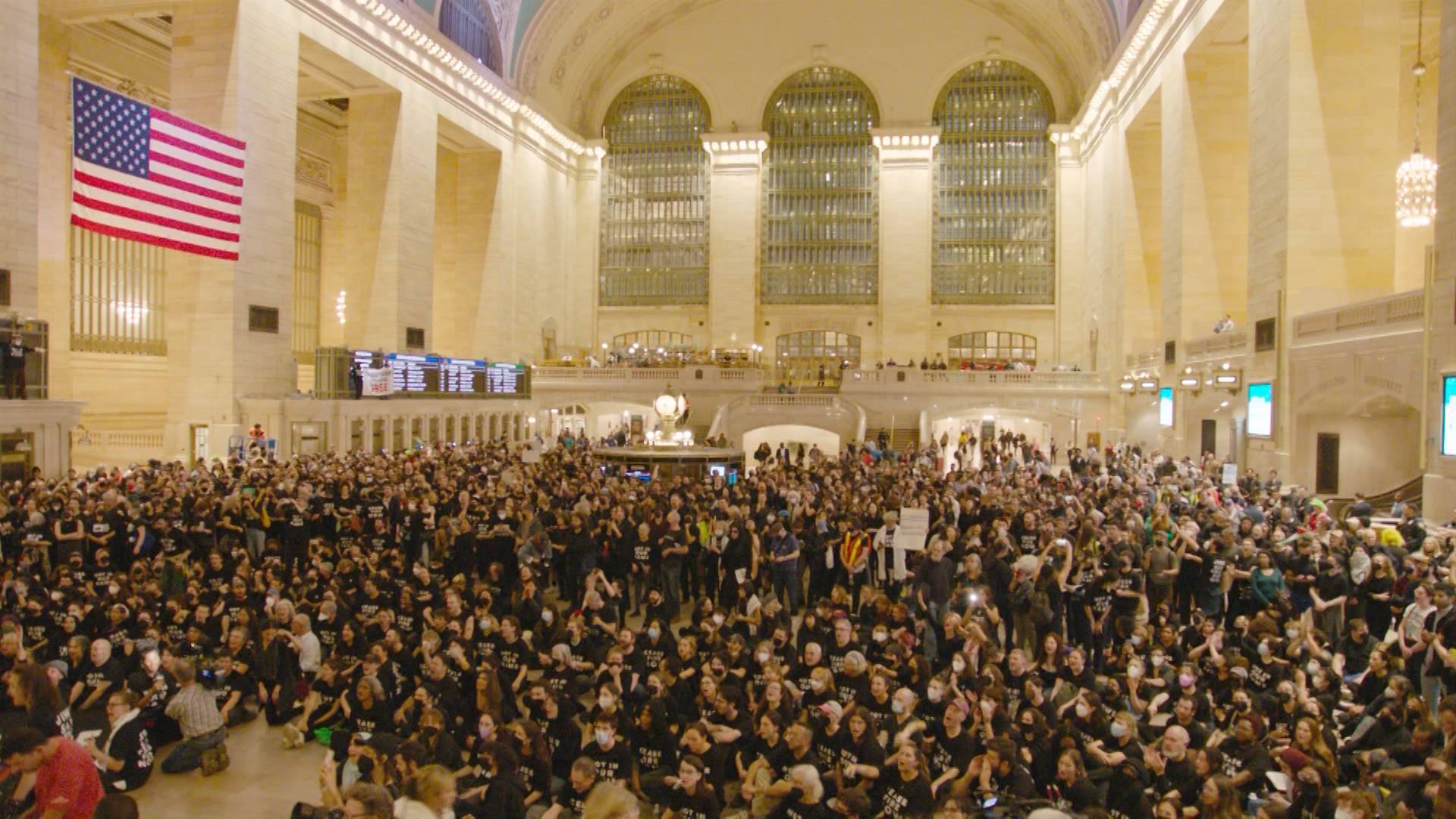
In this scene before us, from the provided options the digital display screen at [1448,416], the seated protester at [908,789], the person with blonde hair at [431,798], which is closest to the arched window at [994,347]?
the digital display screen at [1448,416]

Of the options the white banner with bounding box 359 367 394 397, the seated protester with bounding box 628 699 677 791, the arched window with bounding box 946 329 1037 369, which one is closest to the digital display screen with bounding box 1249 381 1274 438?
the seated protester with bounding box 628 699 677 791

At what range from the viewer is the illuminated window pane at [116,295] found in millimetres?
28234

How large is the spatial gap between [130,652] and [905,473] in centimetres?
1289

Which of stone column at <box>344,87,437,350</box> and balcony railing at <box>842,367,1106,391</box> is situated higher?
stone column at <box>344,87,437,350</box>

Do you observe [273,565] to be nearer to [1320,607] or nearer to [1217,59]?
[1320,607]

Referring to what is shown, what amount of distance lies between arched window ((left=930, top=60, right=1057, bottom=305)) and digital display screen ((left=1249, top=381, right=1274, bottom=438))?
77.2 ft

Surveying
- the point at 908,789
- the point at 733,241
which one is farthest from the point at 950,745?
the point at 733,241

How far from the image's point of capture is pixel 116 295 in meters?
29.5

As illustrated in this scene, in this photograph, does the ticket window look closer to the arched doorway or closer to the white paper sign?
the white paper sign

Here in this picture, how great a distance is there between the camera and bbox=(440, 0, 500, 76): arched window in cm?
3319

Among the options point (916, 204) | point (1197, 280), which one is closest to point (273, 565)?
point (1197, 280)

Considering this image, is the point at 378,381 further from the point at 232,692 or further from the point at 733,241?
the point at 733,241

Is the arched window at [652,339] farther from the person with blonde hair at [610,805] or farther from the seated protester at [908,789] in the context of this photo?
the person with blonde hair at [610,805]

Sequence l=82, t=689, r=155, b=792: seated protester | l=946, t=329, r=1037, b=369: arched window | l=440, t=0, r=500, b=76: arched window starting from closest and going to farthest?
l=82, t=689, r=155, b=792: seated protester → l=440, t=0, r=500, b=76: arched window → l=946, t=329, r=1037, b=369: arched window
